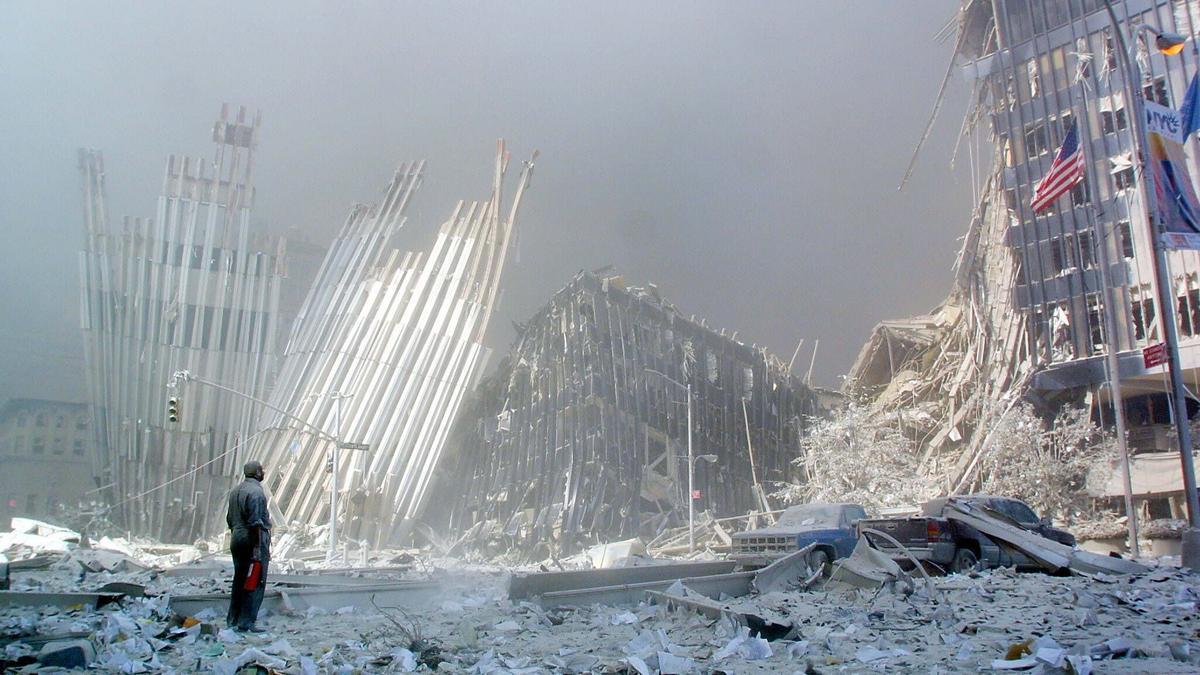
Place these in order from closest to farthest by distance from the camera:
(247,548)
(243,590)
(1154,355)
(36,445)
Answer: (243,590) < (247,548) < (1154,355) < (36,445)

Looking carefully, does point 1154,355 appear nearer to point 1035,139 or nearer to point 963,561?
point 963,561

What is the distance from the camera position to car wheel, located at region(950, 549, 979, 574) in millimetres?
15109

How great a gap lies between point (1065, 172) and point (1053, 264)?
15.3 metres

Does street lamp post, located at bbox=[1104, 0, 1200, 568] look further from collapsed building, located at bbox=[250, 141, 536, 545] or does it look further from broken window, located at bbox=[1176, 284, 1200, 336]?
collapsed building, located at bbox=[250, 141, 536, 545]

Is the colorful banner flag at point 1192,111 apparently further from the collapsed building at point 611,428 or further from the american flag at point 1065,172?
the collapsed building at point 611,428

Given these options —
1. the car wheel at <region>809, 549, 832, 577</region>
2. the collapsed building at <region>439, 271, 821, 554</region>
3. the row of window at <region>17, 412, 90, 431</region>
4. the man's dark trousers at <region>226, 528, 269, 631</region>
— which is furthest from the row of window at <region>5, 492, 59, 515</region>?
the car wheel at <region>809, 549, 832, 577</region>

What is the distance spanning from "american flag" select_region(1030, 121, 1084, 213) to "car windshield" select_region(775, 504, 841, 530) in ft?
42.9

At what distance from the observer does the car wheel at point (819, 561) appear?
1307 centimetres

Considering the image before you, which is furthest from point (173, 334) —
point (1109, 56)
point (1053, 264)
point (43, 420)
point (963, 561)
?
point (1109, 56)

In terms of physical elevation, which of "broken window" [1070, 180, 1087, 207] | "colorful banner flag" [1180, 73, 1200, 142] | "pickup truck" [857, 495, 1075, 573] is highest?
"broken window" [1070, 180, 1087, 207]

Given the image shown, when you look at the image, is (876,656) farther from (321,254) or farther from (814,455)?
(321,254)

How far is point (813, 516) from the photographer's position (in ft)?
51.3

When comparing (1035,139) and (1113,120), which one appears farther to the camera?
(1035,139)

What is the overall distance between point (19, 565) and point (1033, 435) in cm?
3400
